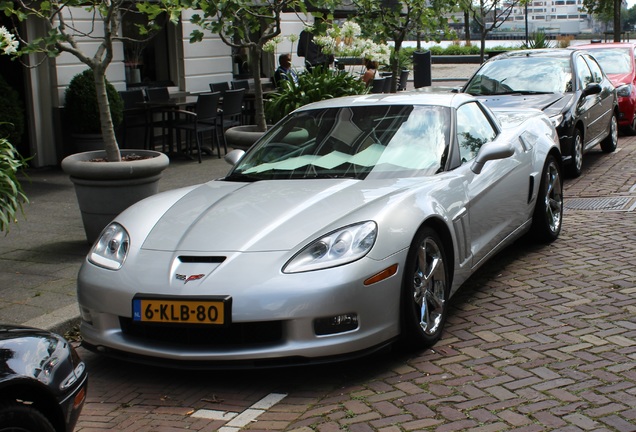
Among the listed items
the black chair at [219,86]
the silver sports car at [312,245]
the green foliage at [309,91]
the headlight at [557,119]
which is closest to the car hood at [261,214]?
the silver sports car at [312,245]

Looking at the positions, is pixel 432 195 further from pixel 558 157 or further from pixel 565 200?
pixel 565 200

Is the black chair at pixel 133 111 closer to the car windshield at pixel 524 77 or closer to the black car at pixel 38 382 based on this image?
the car windshield at pixel 524 77

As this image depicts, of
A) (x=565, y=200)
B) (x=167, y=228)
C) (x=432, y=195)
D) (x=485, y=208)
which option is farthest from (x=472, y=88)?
(x=167, y=228)

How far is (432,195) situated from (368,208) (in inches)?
22.8

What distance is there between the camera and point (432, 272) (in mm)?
5125

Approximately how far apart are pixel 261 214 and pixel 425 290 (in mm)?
1025

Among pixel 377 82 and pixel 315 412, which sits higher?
pixel 377 82

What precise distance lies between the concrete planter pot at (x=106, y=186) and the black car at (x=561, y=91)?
497 cm

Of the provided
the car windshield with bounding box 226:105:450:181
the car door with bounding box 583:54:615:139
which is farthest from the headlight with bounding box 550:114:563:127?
the car windshield with bounding box 226:105:450:181

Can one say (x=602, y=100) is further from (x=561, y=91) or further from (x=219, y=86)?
(x=219, y=86)

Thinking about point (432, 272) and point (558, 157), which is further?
point (558, 157)

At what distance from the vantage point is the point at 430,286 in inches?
202

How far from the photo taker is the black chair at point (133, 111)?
13359 millimetres

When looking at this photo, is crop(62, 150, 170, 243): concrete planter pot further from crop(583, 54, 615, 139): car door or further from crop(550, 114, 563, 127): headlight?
crop(583, 54, 615, 139): car door
